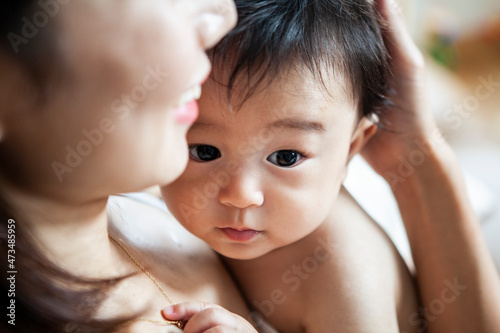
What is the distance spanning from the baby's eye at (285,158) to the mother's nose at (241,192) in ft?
0.15

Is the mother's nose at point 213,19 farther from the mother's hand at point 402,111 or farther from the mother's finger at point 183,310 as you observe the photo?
the mother's hand at point 402,111

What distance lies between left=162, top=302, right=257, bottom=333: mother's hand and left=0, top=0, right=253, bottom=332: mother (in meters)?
0.08

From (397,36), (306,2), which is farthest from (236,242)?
(397,36)

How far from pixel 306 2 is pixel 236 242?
361 millimetres

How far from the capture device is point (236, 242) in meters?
0.87

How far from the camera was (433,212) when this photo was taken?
1104 millimetres

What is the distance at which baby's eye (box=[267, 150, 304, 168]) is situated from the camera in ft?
2.77

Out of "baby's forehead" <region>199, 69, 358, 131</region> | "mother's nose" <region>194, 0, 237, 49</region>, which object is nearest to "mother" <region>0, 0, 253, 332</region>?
"mother's nose" <region>194, 0, 237, 49</region>

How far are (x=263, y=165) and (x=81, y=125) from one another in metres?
0.32

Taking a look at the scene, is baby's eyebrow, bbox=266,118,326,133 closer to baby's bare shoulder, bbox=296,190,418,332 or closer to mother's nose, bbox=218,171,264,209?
mother's nose, bbox=218,171,264,209

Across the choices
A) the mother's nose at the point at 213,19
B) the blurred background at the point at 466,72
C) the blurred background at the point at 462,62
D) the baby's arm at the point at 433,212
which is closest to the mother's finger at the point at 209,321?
the mother's nose at the point at 213,19

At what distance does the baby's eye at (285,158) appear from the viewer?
33.2 inches

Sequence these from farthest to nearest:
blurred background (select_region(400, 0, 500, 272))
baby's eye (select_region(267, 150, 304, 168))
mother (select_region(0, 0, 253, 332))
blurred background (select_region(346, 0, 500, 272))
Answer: blurred background (select_region(400, 0, 500, 272)) → blurred background (select_region(346, 0, 500, 272)) → baby's eye (select_region(267, 150, 304, 168)) → mother (select_region(0, 0, 253, 332))

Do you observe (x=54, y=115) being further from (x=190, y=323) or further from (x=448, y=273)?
(x=448, y=273)
